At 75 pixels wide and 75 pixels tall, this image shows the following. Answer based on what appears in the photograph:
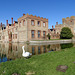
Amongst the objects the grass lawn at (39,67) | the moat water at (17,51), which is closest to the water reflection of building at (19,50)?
the moat water at (17,51)

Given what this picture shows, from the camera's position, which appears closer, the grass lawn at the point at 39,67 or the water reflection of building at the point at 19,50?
the grass lawn at the point at 39,67

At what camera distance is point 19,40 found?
1176 inches

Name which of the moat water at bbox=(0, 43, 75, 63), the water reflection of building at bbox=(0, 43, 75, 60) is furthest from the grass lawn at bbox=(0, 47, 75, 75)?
the water reflection of building at bbox=(0, 43, 75, 60)

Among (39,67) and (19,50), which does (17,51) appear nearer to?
(19,50)

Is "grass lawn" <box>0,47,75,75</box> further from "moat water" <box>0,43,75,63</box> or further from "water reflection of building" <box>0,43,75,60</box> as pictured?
"water reflection of building" <box>0,43,75,60</box>

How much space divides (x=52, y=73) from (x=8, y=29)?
1444 inches

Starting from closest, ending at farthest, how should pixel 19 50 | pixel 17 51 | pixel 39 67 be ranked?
pixel 39 67
pixel 17 51
pixel 19 50

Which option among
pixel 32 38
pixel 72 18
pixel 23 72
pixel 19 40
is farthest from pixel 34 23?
pixel 72 18

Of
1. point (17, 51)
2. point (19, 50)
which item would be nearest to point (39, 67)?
point (17, 51)

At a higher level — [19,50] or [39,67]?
[39,67]

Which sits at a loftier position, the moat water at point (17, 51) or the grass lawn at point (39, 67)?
the grass lawn at point (39, 67)

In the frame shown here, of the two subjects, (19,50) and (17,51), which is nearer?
(17,51)

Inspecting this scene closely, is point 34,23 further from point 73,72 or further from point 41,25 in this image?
point 73,72

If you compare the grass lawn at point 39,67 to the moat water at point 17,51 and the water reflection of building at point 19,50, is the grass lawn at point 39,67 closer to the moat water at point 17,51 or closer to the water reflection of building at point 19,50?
the moat water at point 17,51
